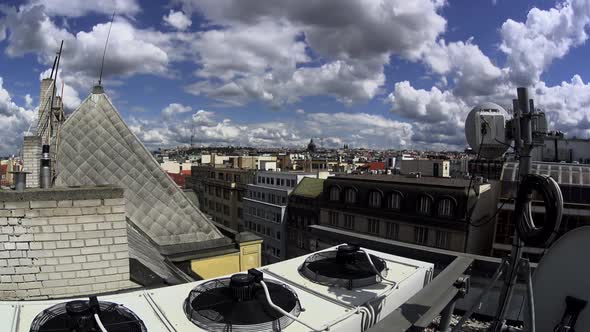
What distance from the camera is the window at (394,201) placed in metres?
36.3

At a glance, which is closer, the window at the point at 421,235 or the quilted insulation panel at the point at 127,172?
the quilted insulation panel at the point at 127,172

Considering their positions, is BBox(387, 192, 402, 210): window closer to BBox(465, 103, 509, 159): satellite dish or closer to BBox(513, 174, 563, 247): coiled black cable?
BBox(465, 103, 509, 159): satellite dish

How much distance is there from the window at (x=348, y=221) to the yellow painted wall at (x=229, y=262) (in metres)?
22.3

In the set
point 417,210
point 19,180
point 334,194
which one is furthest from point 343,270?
point 334,194

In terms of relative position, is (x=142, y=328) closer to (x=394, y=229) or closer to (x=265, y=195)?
(x=394, y=229)

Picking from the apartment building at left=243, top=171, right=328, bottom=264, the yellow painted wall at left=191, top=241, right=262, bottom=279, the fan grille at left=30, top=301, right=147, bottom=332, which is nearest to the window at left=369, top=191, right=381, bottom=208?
the yellow painted wall at left=191, top=241, right=262, bottom=279

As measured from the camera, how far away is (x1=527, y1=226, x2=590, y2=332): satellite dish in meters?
6.16

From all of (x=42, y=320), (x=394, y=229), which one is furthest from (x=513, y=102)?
(x=394, y=229)

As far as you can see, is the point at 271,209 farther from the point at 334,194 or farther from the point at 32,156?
the point at 32,156

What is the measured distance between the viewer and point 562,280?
654 cm

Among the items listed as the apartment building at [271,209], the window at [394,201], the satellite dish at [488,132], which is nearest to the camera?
the satellite dish at [488,132]

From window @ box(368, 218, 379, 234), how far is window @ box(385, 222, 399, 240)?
3.77 ft

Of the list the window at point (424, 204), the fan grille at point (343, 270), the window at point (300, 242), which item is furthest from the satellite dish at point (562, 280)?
the window at point (300, 242)

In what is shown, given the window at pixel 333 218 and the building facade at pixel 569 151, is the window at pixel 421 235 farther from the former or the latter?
the building facade at pixel 569 151
